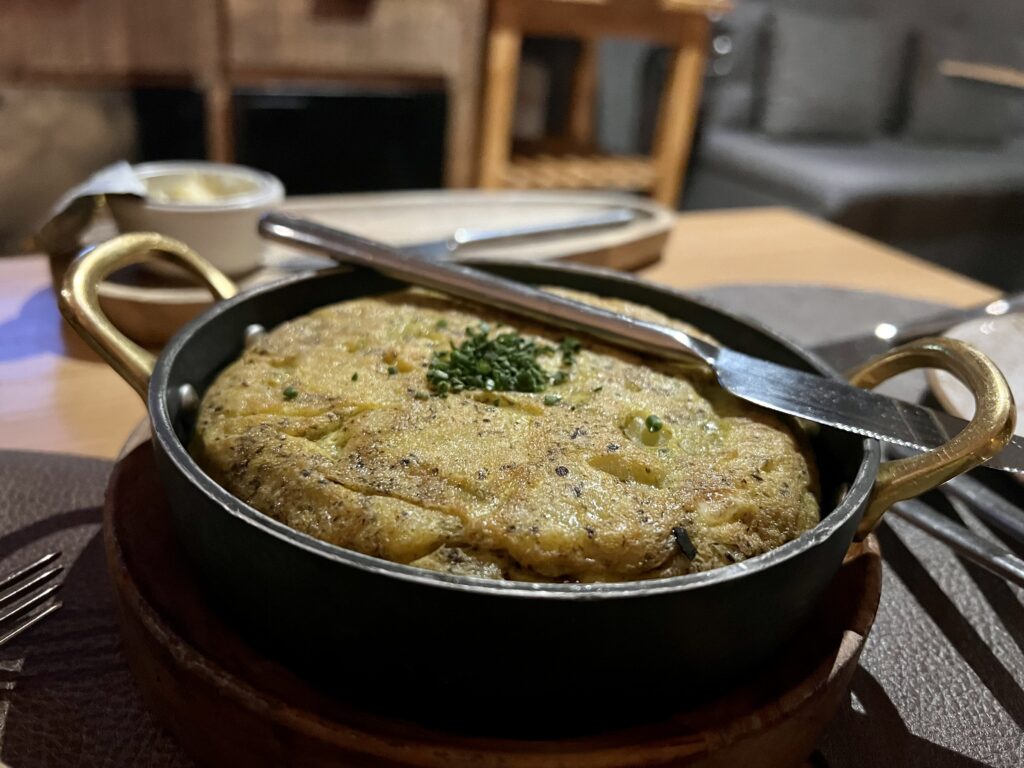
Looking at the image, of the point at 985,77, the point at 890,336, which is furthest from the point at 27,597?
the point at 985,77

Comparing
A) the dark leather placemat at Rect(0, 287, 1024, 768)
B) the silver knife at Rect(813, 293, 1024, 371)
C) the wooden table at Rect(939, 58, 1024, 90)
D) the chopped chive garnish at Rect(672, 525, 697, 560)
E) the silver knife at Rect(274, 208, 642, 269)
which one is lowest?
the dark leather placemat at Rect(0, 287, 1024, 768)

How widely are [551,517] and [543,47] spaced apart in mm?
3397

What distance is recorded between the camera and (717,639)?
0.59m

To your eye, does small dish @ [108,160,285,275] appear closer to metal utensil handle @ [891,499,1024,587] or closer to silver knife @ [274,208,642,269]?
silver knife @ [274,208,642,269]

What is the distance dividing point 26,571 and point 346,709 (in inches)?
16.1

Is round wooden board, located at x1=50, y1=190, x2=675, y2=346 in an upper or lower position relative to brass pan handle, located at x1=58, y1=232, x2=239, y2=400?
lower

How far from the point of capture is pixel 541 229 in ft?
5.32

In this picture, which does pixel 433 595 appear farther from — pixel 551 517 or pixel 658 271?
pixel 658 271

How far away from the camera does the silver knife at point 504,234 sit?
1471 mm

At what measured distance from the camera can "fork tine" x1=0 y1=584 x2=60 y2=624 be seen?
0.74 m

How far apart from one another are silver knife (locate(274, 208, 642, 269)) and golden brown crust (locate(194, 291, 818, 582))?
0.55 metres

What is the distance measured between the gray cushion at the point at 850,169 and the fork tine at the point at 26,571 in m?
3.56

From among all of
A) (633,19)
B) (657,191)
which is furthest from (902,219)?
(633,19)

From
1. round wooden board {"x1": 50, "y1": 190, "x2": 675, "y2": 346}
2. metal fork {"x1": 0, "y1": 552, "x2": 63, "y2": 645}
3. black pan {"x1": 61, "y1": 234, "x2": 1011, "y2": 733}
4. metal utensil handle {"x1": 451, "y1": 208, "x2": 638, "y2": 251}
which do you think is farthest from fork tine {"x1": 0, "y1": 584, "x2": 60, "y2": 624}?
metal utensil handle {"x1": 451, "y1": 208, "x2": 638, "y2": 251}
